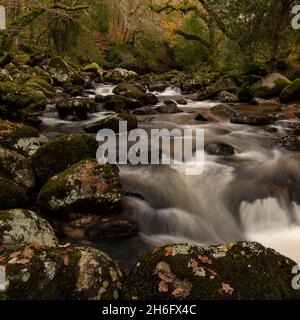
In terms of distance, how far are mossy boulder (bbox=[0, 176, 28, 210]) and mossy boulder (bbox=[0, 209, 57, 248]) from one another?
0.84 m

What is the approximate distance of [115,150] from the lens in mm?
8141

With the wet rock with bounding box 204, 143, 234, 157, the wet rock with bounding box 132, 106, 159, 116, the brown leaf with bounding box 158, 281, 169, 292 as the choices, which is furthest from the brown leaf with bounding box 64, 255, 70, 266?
the wet rock with bounding box 132, 106, 159, 116

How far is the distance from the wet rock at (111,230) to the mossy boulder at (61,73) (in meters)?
15.1

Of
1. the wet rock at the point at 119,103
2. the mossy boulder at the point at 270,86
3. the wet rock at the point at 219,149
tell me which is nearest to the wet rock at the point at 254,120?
the wet rock at the point at 219,149

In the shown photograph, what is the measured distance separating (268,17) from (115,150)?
37.4 feet

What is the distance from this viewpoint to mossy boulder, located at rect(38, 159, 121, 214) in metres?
5.38

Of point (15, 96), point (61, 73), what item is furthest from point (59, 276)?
point (61, 73)

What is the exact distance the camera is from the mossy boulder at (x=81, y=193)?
538cm

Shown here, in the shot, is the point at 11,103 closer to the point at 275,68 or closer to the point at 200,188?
the point at 200,188

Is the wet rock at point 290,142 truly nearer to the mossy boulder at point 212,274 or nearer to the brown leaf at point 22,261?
the mossy boulder at point 212,274

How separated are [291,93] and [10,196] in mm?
11935

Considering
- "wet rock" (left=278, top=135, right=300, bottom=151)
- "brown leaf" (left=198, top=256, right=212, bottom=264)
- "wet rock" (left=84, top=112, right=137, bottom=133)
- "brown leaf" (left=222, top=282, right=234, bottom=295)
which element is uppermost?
"wet rock" (left=84, top=112, right=137, bottom=133)

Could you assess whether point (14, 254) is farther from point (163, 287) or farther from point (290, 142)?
point (290, 142)

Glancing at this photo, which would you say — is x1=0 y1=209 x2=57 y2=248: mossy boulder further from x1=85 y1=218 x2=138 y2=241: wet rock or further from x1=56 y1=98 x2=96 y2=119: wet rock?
x1=56 y1=98 x2=96 y2=119: wet rock
